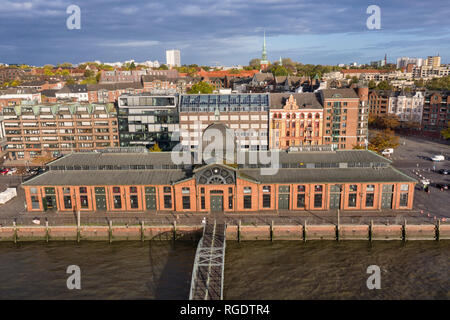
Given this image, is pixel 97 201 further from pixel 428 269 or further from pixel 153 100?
pixel 428 269

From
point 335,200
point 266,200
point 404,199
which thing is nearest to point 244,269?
point 266,200

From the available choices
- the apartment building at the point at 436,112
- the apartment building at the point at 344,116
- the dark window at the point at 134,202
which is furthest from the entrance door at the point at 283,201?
the apartment building at the point at 436,112

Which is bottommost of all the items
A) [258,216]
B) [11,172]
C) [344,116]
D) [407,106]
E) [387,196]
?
[258,216]

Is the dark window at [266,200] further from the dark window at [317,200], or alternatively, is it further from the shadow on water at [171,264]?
the shadow on water at [171,264]

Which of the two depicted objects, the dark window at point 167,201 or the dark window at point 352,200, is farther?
the dark window at point 167,201

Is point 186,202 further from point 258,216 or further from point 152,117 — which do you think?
point 152,117
